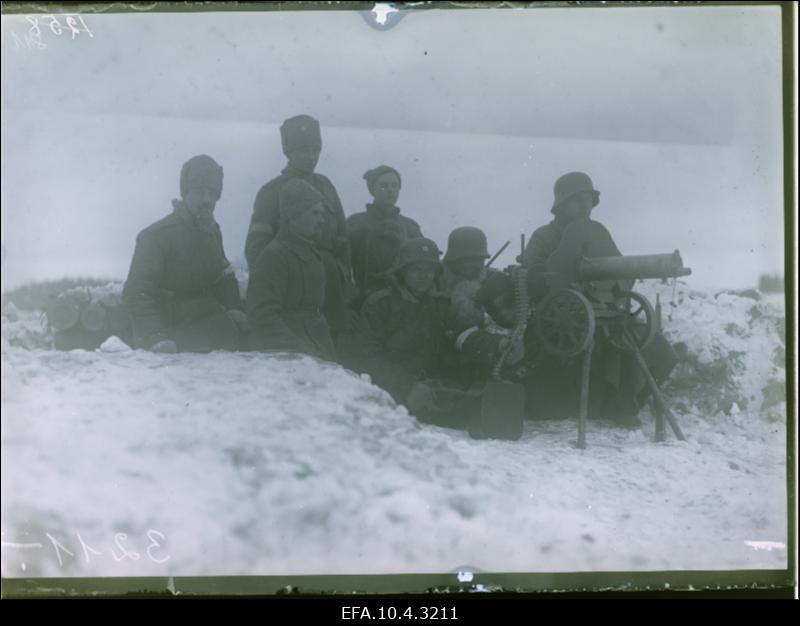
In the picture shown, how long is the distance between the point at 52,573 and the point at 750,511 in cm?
309

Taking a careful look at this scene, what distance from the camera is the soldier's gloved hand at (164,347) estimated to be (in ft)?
11.4

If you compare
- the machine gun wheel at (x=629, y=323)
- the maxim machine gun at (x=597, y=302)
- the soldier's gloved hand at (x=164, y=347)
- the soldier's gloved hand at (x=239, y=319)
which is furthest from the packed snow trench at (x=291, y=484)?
the machine gun wheel at (x=629, y=323)

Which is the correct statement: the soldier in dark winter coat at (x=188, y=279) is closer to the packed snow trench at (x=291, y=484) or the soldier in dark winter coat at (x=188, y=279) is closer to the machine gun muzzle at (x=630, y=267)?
the packed snow trench at (x=291, y=484)

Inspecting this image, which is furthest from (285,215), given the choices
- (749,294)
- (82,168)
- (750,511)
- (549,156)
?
(750,511)

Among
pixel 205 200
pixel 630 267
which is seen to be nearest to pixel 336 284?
pixel 205 200

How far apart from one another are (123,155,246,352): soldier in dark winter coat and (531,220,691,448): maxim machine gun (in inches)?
54.3

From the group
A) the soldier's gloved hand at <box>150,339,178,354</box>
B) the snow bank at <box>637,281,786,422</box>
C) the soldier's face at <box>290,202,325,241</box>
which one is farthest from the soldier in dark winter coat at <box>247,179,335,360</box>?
the snow bank at <box>637,281,786,422</box>

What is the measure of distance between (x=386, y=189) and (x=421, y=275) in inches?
16.2

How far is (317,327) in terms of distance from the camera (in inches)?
Result: 138

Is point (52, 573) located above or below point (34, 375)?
below

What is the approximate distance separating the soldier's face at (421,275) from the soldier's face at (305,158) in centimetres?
62

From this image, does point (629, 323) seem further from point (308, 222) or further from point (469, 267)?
point (308, 222)

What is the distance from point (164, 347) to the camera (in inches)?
137

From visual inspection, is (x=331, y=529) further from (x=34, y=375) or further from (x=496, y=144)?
(x=496, y=144)
